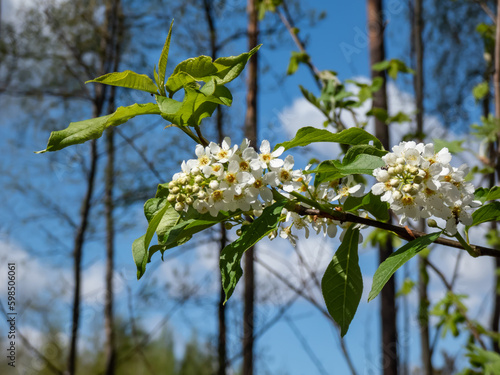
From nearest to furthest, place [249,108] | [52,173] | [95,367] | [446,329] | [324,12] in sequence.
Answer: [446,329] → [249,108] → [324,12] → [52,173] → [95,367]

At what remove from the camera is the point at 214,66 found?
56 centimetres

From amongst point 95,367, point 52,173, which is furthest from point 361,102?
point 95,367

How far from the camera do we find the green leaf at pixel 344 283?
1.91 ft

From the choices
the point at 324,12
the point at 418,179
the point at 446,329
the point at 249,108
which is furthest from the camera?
the point at 324,12

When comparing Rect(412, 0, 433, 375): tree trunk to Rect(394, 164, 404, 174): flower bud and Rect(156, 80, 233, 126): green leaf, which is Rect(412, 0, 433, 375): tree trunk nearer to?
Rect(394, 164, 404, 174): flower bud

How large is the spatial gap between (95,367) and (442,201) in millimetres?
4283

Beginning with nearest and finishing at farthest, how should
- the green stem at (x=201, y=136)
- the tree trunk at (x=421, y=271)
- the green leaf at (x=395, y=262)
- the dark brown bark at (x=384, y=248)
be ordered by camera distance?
the green leaf at (x=395, y=262), the green stem at (x=201, y=136), the dark brown bark at (x=384, y=248), the tree trunk at (x=421, y=271)

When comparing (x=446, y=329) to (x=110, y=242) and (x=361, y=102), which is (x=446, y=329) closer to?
(x=361, y=102)

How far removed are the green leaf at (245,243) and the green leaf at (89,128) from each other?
178mm

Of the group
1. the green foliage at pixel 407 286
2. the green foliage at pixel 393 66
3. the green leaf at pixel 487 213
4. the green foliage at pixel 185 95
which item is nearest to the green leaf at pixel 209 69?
the green foliage at pixel 185 95

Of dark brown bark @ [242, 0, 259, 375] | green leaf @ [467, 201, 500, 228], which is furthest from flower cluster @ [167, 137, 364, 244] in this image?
dark brown bark @ [242, 0, 259, 375]

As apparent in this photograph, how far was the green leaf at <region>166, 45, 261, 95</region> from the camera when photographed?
545mm

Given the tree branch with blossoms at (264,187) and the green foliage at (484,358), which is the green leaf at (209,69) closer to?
the tree branch with blossoms at (264,187)

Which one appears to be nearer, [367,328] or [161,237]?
[161,237]
